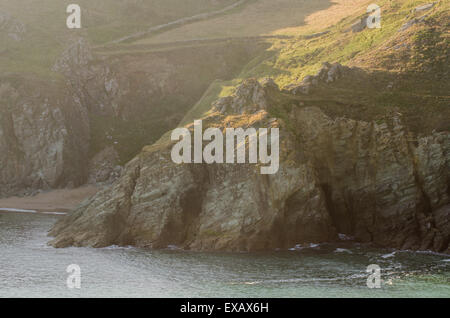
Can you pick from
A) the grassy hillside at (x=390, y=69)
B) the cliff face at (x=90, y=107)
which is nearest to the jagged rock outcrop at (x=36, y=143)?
the cliff face at (x=90, y=107)

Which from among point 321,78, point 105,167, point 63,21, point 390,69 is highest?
point 63,21

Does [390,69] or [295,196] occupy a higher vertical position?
[390,69]

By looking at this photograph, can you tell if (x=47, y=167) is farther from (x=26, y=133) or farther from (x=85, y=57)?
(x=85, y=57)

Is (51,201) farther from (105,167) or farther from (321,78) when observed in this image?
(321,78)

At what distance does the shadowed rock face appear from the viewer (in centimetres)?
5200

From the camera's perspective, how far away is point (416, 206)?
171 ft

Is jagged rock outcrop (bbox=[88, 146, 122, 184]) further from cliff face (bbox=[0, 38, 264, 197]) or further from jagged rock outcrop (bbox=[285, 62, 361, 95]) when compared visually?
jagged rock outcrop (bbox=[285, 62, 361, 95])

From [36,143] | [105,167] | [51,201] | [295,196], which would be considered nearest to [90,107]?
[105,167]

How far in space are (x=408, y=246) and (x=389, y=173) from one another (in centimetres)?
753

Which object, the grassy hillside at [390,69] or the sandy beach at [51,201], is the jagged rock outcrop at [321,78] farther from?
the sandy beach at [51,201]

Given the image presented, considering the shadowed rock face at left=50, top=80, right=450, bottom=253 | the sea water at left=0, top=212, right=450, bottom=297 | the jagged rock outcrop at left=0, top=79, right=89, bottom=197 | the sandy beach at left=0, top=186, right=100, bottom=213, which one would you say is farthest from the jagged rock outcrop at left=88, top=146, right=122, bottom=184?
the sea water at left=0, top=212, right=450, bottom=297

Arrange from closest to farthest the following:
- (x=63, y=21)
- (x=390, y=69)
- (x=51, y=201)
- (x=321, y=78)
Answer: (x=321, y=78)
(x=390, y=69)
(x=51, y=201)
(x=63, y=21)

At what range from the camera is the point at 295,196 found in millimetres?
52781

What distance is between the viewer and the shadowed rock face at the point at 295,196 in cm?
5200
